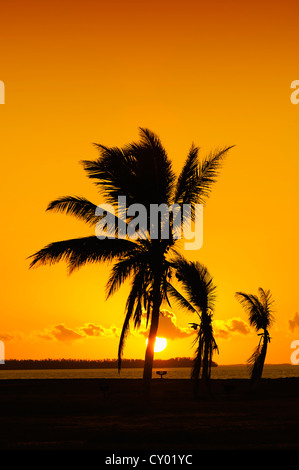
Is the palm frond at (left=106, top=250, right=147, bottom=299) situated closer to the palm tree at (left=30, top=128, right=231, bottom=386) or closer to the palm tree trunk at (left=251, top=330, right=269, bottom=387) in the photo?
the palm tree at (left=30, top=128, right=231, bottom=386)

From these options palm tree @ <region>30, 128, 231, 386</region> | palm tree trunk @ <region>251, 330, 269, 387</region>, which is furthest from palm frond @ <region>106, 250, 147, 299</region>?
palm tree trunk @ <region>251, 330, 269, 387</region>

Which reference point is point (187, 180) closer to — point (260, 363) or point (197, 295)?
point (197, 295)

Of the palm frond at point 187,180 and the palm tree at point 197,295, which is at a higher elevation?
the palm frond at point 187,180

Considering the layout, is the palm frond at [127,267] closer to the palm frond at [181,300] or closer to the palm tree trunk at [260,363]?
the palm frond at [181,300]

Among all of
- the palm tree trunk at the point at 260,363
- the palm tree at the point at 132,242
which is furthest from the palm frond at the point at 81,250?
the palm tree trunk at the point at 260,363

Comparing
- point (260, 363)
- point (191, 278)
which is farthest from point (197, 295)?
point (260, 363)
